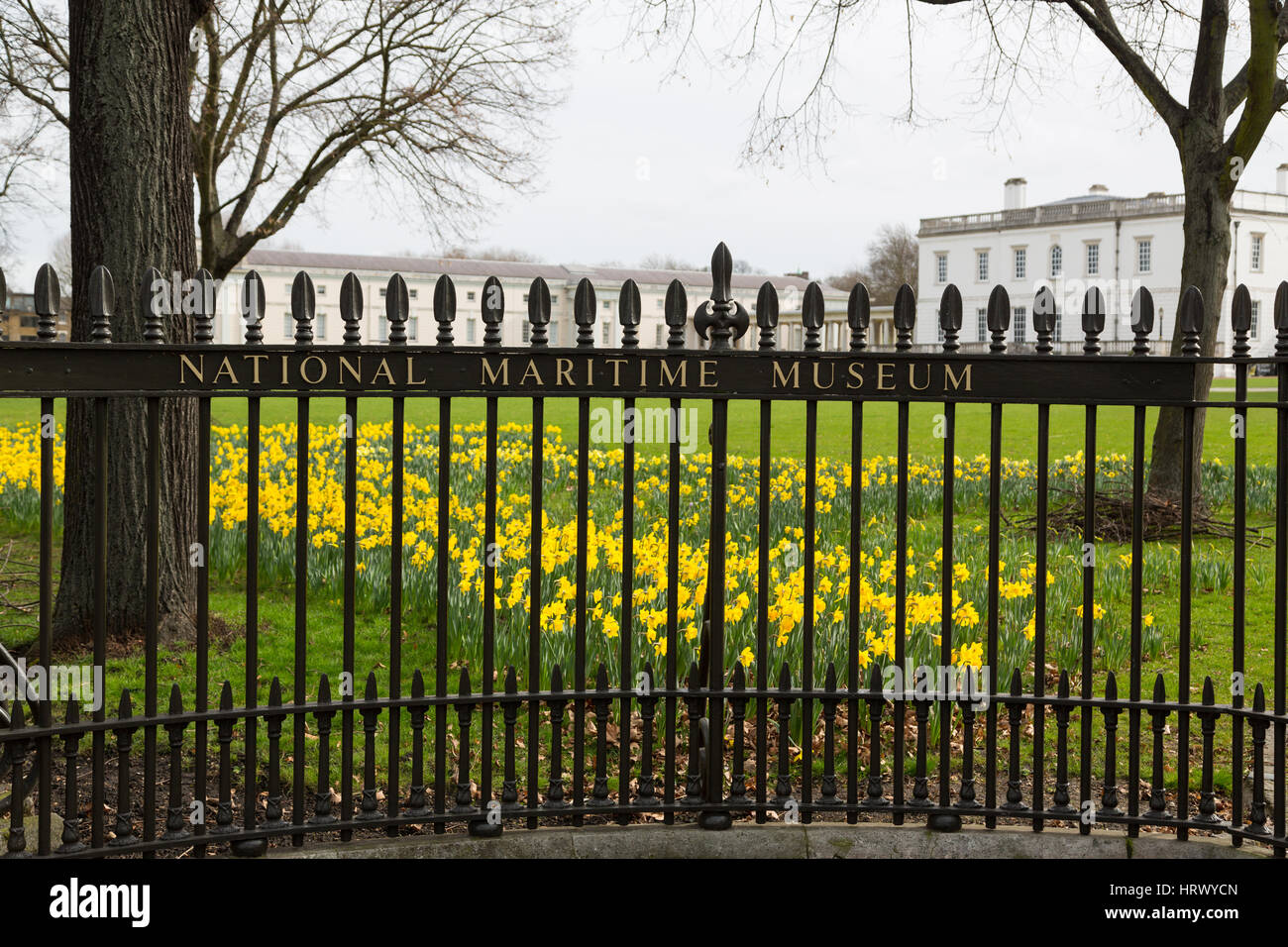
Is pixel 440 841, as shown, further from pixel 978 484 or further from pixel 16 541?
pixel 978 484

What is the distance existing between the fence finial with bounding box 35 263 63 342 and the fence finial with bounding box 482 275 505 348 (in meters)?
1.26

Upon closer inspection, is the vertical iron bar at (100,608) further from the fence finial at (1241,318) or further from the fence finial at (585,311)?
the fence finial at (1241,318)

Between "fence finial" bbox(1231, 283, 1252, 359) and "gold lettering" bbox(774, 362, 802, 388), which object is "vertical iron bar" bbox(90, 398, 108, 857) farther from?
"fence finial" bbox(1231, 283, 1252, 359)

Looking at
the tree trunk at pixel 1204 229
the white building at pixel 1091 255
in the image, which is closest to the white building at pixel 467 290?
the white building at pixel 1091 255

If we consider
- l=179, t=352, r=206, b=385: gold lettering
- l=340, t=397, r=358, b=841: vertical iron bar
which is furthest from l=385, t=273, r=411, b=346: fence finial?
l=179, t=352, r=206, b=385: gold lettering

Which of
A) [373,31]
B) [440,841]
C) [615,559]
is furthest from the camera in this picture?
[373,31]

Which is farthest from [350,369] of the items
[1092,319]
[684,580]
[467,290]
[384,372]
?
[467,290]

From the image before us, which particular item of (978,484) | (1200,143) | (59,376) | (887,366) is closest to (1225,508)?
(978,484)

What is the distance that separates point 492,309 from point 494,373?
215mm

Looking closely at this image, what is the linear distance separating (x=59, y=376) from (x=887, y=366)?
259cm

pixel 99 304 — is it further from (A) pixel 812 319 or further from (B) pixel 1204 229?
(B) pixel 1204 229

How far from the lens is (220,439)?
35.9 ft

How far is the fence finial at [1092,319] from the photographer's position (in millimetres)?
3656

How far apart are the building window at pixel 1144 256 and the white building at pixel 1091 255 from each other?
0.06m
